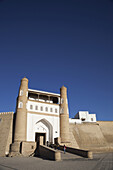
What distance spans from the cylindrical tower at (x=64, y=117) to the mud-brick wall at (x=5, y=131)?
357 inches

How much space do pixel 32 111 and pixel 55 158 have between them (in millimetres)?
14225

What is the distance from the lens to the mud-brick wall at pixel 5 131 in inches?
977

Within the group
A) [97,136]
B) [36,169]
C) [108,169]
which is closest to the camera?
[108,169]

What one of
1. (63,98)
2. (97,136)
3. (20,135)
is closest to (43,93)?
(63,98)

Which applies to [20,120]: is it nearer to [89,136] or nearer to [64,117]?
[64,117]

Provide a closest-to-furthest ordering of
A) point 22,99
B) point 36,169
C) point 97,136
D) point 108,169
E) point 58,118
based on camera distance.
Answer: point 108,169
point 36,169
point 22,99
point 58,118
point 97,136

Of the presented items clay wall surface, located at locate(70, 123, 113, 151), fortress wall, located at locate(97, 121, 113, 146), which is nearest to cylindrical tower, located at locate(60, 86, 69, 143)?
clay wall surface, located at locate(70, 123, 113, 151)

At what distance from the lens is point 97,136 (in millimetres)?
33875

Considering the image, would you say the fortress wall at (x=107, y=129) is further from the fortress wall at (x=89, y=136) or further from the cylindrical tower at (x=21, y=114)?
the cylindrical tower at (x=21, y=114)

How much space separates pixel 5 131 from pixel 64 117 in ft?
35.3

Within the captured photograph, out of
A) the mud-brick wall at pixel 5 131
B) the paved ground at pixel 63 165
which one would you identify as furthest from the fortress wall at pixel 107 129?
the paved ground at pixel 63 165

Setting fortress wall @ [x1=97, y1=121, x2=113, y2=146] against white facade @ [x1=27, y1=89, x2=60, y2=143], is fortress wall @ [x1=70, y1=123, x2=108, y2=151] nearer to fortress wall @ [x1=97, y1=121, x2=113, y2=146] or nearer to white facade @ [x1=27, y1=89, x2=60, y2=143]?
fortress wall @ [x1=97, y1=121, x2=113, y2=146]

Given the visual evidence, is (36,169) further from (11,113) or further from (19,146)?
(11,113)

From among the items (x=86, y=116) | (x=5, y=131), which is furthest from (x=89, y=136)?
A: (x=5, y=131)
